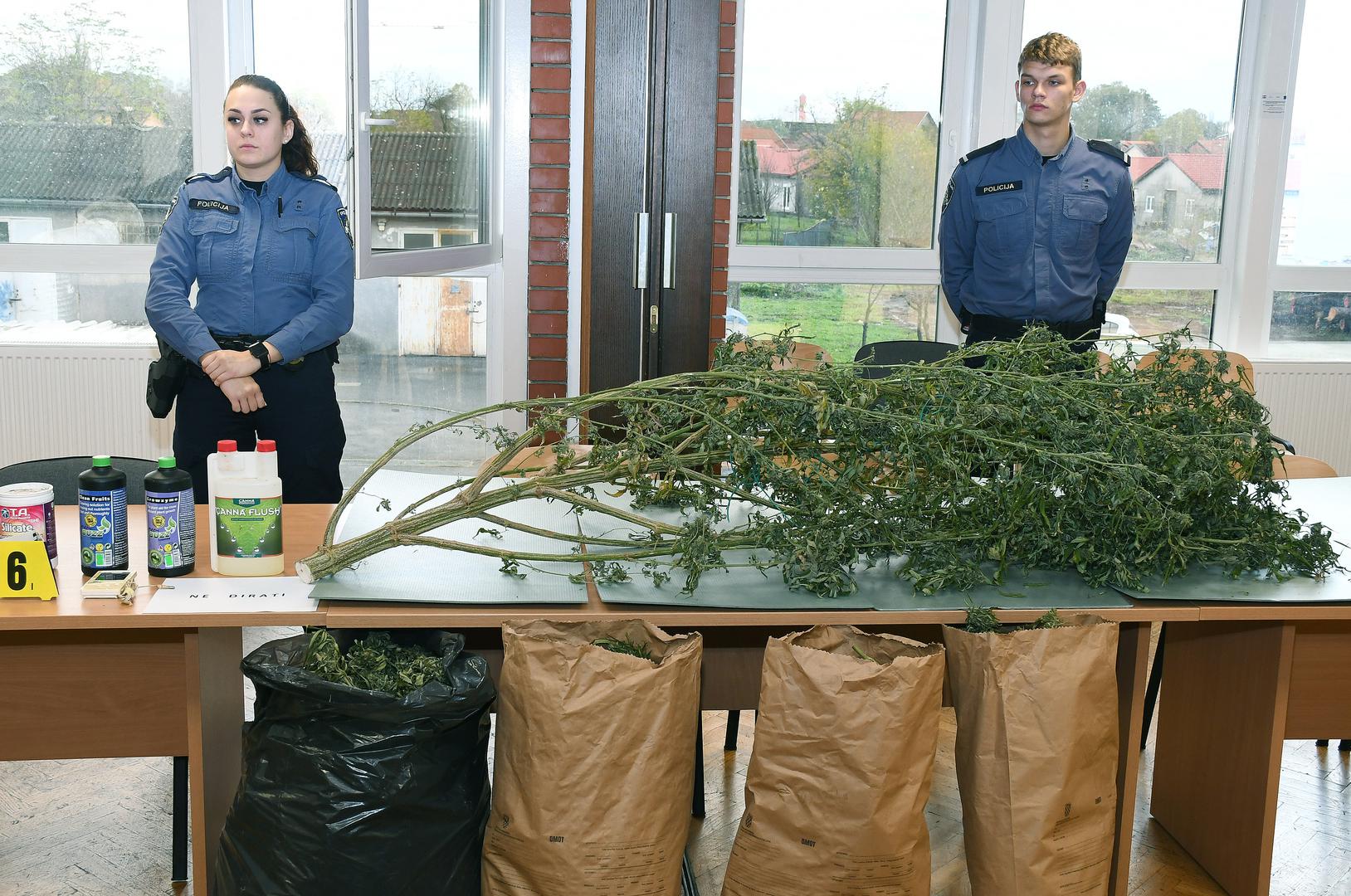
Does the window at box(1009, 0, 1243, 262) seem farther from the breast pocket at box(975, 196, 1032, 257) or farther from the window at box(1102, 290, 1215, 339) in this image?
the breast pocket at box(975, 196, 1032, 257)

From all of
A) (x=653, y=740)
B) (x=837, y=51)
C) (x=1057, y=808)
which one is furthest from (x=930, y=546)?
(x=837, y=51)

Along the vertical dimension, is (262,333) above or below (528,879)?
above

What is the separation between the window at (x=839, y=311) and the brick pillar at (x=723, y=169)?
0.19 m

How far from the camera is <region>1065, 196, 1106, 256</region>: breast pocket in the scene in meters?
3.56

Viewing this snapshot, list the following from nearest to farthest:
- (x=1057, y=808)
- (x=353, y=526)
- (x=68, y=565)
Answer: (x=1057, y=808), (x=68, y=565), (x=353, y=526)

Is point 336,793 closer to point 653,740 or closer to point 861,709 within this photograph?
point 653,740

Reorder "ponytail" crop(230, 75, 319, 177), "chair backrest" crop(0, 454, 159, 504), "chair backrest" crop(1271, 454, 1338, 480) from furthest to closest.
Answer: "chair backrest" crop(1271, 454, 1338, 480) < "ponytail" crop(230, 75, 319, 177) < "chair backrest" crop(0, 454, 159, 504)

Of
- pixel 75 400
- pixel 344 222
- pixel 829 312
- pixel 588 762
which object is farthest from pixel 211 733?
pixel 829 312

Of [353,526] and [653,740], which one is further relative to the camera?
[353,526]

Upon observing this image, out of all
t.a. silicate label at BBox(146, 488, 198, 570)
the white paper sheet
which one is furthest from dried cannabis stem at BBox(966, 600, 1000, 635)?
t.a. silicate label at BBox(146, 488, 198, 570)

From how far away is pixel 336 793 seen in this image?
167cm

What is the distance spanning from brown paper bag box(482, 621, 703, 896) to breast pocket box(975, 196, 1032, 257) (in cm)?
229

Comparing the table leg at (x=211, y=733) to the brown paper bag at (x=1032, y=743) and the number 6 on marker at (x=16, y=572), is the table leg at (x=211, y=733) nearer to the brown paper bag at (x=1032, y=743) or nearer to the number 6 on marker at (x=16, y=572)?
the number 6 on marker at (x=16, y=572)

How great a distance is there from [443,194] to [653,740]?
269 cm
